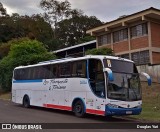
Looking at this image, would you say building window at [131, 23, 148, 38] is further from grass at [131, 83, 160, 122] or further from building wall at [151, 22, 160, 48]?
grass at [131, 83, 160, 122]

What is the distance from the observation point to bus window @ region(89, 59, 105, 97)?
17.2 meters

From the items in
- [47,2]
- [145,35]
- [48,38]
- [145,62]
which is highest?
[47,2]

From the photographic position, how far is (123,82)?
1706 cm

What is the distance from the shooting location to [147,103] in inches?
920

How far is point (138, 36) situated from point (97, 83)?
18.9m

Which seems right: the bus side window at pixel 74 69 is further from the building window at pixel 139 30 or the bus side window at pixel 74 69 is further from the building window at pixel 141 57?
the building window at pixel 139 30

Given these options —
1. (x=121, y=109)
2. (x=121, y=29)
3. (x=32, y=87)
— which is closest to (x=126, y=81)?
(x=121, y=109)

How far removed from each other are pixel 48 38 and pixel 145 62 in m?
42.9

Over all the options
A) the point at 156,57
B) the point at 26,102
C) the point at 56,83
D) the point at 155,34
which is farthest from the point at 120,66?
the point at 155,34

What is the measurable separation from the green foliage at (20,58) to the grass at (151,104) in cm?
1612

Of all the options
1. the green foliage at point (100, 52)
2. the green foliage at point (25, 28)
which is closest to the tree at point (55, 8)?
the green foliage at point (25, 28)

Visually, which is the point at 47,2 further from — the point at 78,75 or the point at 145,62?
the point at 78,75

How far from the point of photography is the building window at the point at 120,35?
1468 inches

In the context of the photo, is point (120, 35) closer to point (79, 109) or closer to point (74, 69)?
point (74, 69)
